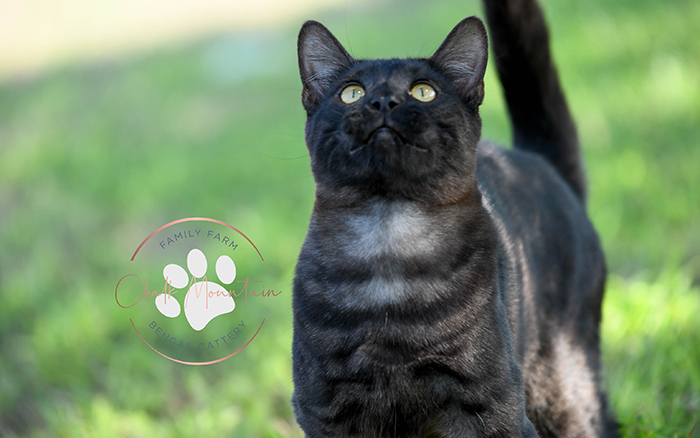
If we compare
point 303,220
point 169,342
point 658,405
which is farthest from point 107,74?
point 658,405

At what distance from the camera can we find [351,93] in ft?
5.35

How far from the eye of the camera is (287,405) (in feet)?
8.09

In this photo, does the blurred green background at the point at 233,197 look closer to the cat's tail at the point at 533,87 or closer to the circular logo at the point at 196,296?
the circular logo at the point at 196,296

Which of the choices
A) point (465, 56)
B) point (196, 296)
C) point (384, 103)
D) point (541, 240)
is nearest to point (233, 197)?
point (196, 296)

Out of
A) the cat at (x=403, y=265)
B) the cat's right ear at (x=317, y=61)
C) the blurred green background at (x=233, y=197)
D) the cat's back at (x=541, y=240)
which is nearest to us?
the cat at (x=403, y=265)

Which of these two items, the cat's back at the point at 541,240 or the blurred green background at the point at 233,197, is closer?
the cat's back at the point at 541,240

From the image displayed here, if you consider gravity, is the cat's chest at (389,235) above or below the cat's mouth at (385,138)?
below

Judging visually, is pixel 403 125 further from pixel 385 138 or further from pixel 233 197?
pixel 233 197

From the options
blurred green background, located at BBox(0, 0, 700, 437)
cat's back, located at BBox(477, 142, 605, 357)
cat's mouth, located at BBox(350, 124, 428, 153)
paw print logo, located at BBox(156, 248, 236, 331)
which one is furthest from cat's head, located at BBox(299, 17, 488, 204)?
paw print logo, located at BBox(156, 248, 236, 331)

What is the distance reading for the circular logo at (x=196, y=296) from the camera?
226 cm

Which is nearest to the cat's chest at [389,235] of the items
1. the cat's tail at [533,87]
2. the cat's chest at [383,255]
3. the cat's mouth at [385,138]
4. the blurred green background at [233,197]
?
the cat's chest at [383,255]

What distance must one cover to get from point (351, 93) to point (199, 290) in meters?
1.05

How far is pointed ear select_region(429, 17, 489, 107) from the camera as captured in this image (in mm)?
1667

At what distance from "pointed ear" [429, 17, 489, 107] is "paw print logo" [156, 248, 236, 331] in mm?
1082
